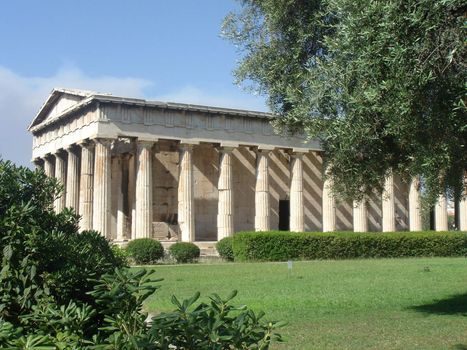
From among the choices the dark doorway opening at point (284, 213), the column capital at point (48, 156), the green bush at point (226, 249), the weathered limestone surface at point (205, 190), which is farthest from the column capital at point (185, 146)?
the dark doorway opening at point (284, 213)

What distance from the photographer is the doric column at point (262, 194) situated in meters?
38.1

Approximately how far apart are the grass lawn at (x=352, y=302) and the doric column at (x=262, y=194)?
1541cm

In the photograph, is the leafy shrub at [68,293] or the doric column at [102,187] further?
the doric column at [102,187]

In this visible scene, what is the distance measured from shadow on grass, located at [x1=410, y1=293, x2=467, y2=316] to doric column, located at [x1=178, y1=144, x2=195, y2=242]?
22.6m

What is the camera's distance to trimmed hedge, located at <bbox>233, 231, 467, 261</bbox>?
30625 millimetres

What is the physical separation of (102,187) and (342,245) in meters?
13.4

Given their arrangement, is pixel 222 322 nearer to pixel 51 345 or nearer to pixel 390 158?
pixel 51 345

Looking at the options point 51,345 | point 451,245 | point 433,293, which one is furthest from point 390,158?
point 451,245

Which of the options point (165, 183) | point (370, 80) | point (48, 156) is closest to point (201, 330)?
point (370, 80)

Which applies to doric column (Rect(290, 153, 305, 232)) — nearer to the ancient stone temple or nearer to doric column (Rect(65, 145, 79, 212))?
the ancient stone temple

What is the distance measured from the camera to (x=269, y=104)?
1202cm

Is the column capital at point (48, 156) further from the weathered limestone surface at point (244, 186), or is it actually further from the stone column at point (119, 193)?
the weathered limestone surface at point (244, 186)

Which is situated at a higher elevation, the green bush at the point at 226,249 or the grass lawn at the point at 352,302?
the green bush at the point at 226,249

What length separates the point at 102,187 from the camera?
33.8m
